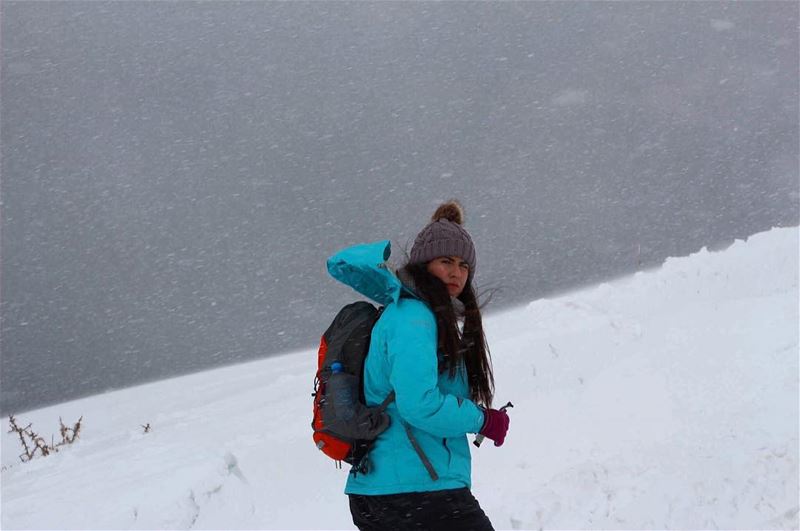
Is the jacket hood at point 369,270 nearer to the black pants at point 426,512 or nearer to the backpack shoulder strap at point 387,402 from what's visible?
the backpack shoulder strap at point 387,402

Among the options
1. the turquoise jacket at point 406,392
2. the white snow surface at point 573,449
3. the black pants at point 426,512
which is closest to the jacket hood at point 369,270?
the turquoise jacket at point 406,392

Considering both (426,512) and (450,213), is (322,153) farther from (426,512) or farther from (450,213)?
(426,512)

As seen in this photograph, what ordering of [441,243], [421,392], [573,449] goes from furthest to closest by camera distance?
[573,449] → [441,243] → [421,392]

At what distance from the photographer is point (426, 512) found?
7.84ft

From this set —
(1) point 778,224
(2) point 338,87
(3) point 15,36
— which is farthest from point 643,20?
(3) point 15,36

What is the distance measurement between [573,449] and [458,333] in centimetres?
341

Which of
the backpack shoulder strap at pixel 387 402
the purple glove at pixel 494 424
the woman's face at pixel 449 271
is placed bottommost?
the purple glove at pixel 494 424

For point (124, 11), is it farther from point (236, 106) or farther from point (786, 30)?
point (786, 30)

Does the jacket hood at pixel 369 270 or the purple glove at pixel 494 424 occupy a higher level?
the jacket hood at pixel 369 270

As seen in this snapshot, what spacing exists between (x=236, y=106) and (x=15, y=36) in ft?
33.2

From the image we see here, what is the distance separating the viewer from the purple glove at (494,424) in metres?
2.45

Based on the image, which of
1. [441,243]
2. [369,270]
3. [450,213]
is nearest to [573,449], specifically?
[450,213]

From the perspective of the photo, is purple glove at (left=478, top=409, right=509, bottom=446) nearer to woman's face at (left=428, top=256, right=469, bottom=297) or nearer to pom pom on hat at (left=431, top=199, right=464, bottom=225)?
woman's face at (left=428, top=256, right=469, bottom=297)

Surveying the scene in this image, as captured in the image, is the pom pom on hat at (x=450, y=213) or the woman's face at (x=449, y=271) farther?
the pom pom on hat at (x=450, y=213)
